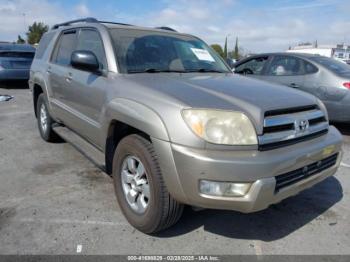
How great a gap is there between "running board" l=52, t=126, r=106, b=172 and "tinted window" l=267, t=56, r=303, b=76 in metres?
4.33

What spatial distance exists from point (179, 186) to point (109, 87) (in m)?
1.28

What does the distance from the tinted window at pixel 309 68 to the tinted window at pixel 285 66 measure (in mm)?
102

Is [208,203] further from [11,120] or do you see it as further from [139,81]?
[11,120]

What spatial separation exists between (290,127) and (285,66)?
455 cm

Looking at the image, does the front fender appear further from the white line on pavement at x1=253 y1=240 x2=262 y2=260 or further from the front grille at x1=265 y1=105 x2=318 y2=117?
the white line on pavement at x1=253 y1=240 x2=262 y2=260

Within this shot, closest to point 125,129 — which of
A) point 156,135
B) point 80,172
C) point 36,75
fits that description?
point 156,135

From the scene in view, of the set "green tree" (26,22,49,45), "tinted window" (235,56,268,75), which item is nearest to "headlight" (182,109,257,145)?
"tinted window" (235,56,268,75)

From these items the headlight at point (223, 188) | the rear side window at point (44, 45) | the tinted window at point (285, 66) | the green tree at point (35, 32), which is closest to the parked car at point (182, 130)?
the headlight at point (223, 188)

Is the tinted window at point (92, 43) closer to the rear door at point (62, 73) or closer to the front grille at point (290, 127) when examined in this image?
the rear door at point (62, 73)

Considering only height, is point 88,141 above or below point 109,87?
below

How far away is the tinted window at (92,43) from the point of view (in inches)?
136

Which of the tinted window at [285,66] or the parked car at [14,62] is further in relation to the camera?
the parked car at [14,62]

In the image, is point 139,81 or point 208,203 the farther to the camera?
point 139,81

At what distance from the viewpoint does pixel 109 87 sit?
3133 mm
